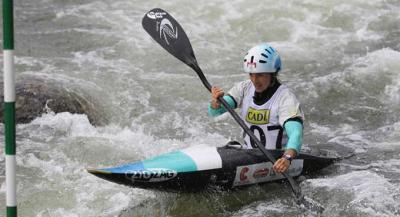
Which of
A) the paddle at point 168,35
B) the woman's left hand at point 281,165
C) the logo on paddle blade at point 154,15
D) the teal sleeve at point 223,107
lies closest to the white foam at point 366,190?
the woman's left hand at point 281,165

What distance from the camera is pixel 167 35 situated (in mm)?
6188

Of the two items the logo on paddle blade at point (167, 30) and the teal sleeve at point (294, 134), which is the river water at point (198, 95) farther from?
the logo on paddle blade at point (167, 30)

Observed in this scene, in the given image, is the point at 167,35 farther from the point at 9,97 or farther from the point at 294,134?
the point at 9,97

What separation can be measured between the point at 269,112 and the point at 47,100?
2.82m

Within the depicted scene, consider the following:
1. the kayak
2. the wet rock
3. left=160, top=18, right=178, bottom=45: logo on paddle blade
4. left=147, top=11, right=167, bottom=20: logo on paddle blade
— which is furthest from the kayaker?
the wet rock

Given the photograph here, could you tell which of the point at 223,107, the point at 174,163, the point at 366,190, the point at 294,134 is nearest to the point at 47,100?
the point at 223,107

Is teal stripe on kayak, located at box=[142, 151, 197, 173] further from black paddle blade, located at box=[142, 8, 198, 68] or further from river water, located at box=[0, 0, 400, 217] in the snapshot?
black paddle blade, located at box=[142, 8, 198, 68]

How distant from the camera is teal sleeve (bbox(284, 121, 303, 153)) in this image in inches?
195

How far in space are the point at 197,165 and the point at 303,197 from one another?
829 millimetres

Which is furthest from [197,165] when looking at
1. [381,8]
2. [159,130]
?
[381,8]

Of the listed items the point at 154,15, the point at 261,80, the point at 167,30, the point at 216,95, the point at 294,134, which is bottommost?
the point at 294,134

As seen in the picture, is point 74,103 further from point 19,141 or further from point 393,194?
point 393,194

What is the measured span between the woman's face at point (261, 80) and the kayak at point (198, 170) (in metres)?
0.48

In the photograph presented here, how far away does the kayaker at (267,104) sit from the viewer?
507 centimetres
